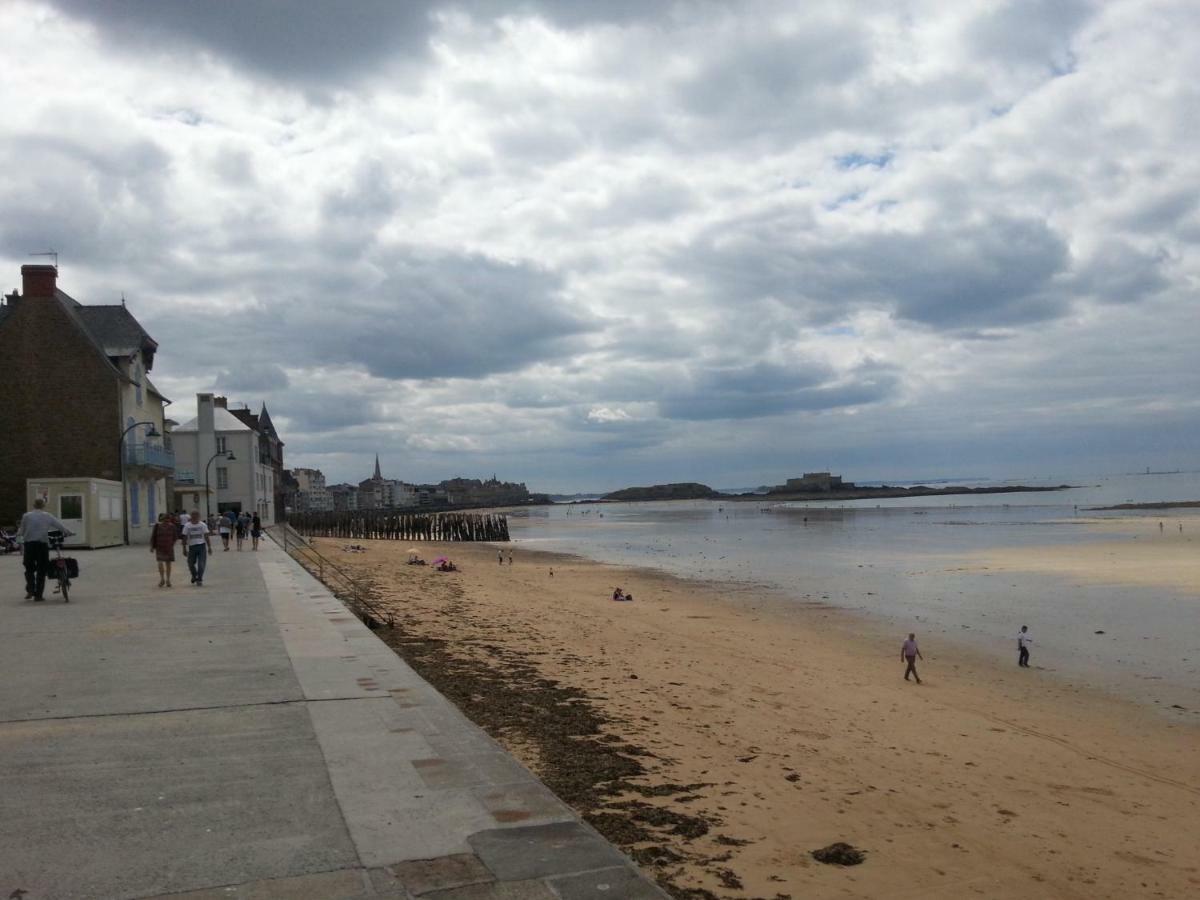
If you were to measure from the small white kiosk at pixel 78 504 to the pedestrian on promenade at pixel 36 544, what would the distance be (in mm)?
14445

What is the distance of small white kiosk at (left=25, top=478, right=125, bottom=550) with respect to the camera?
26.8m

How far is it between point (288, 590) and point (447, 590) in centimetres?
666

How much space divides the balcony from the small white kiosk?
3.44 m

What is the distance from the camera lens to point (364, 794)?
184 inches

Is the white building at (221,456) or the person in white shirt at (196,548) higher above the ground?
the white building at (221,456)

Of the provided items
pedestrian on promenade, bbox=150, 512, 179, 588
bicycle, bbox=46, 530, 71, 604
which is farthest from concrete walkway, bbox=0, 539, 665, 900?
pedestrian on promenade, bbox=150, 512, 179, 588

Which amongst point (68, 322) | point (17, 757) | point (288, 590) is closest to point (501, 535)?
point (68, 322)

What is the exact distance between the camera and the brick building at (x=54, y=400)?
31000 mm

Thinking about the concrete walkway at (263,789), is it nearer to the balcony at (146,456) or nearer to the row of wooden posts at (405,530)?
the balcony at (146,456)

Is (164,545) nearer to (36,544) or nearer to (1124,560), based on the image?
(36,544)

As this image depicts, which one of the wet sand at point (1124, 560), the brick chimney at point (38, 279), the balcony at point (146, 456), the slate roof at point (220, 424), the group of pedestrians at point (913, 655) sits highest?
the brick chimney at point (38, 279)

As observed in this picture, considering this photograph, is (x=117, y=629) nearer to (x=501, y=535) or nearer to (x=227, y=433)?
(x=227, y=433)

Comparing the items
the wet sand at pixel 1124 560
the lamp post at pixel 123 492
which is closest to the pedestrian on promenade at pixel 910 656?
the wet sand at pixel 1124 560

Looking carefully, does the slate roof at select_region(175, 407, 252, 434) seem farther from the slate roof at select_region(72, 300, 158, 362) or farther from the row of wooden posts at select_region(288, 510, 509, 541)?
the slate roof at select_region(72, 300, 158, 362)
